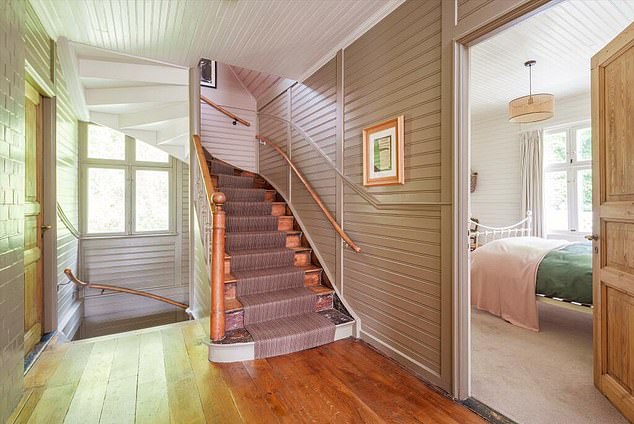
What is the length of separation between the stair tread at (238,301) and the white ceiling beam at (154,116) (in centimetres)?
268

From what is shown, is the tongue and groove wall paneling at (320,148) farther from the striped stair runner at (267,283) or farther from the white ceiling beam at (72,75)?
the white ceiling beam at (72,75)

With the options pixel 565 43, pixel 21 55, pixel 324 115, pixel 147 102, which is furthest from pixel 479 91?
pixel 21 55

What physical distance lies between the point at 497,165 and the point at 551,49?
106 inches

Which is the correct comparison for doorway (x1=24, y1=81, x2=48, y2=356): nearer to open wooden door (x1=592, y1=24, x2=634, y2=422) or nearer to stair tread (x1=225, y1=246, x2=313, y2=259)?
stair tread (x1=225, y1=246, x2=313, y2=259)

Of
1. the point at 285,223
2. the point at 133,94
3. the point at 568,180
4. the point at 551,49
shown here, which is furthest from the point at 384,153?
the point at 568,180

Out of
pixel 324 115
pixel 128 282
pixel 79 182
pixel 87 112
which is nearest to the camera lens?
pixel 324 115

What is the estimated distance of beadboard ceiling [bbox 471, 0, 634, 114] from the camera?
2914 mm

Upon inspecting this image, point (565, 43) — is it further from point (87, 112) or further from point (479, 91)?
point (87, 112)

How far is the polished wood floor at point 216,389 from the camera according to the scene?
1.78 m

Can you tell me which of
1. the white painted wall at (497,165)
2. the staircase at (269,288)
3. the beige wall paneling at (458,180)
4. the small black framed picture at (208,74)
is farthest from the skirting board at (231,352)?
the white painted wall at (497,165)

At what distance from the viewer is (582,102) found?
488 cm

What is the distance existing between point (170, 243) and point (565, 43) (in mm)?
5954

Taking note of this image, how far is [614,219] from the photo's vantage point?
6.06 ft

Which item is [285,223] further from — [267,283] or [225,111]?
[225,111]
